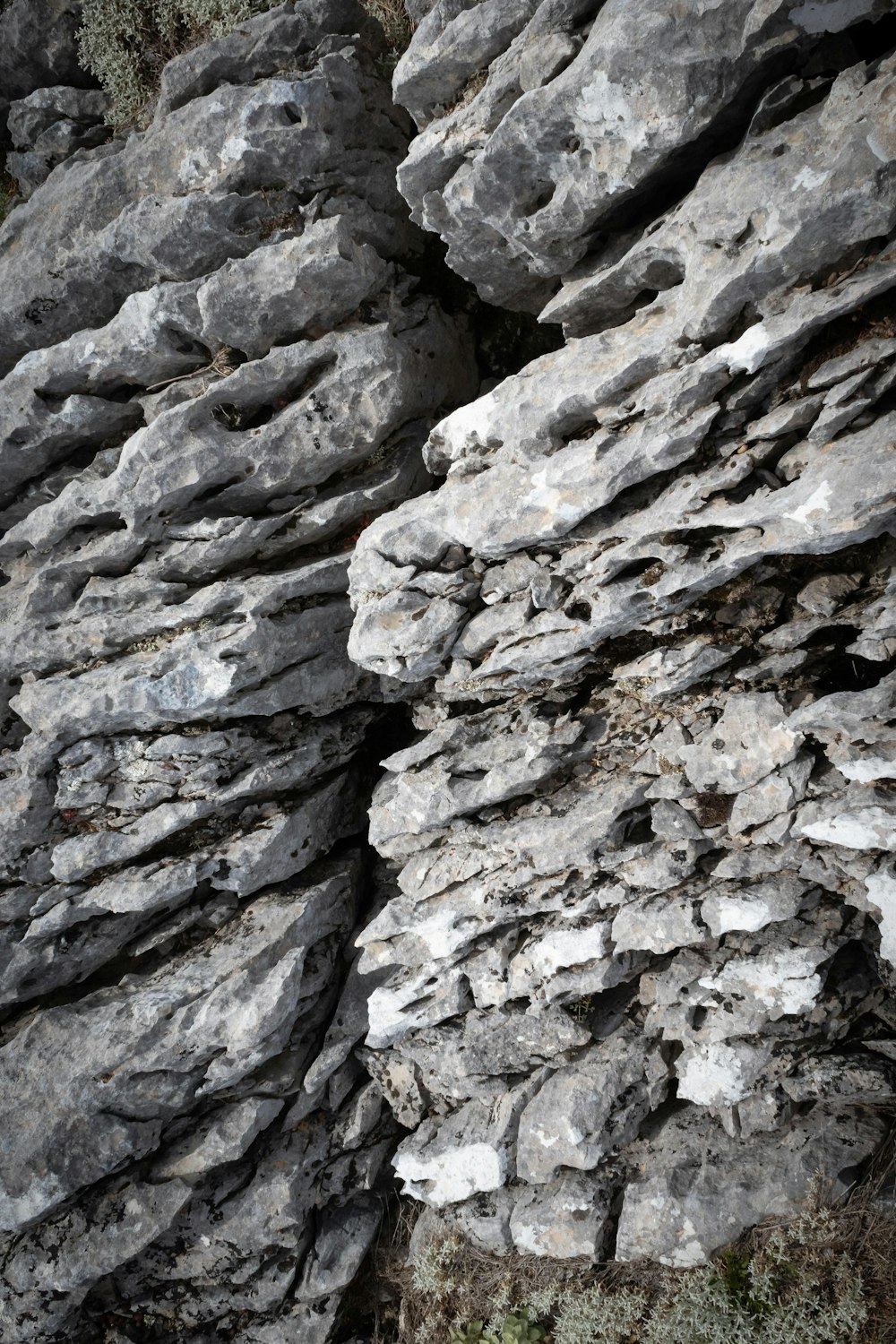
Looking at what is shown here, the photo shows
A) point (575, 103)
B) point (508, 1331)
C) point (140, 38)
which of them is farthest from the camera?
point (140, 38)

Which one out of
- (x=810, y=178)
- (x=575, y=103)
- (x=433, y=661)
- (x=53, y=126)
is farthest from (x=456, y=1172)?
(x=53, y=126)

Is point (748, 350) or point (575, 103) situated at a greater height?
point (575, 103)

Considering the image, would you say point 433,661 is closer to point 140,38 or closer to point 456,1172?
point 456,1172

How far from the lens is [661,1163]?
7.68m

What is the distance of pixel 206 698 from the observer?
8.36 m

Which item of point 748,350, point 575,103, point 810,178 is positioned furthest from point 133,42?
point 748,350

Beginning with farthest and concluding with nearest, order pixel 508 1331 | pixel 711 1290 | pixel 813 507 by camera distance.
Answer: pixel 508 1331 → pixel 711 1290 → pixel 813 507

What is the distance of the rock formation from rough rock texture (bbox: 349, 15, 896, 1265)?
4 centimetres

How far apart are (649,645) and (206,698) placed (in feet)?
15.6

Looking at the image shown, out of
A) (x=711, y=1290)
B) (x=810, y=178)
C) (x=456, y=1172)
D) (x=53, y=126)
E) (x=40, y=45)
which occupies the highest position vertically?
(x=40, y=45)

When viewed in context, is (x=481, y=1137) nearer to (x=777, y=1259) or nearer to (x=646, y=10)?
(x=777, y=1259)

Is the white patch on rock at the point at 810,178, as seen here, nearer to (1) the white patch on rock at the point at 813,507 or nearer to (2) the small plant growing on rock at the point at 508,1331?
(1) the white patch on rock at the point at 813,507

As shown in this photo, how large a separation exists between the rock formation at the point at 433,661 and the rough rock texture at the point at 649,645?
0.04m

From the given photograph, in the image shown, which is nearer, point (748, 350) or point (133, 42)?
point (748, 350)
